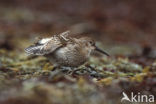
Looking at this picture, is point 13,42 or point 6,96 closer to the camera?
point 6,96

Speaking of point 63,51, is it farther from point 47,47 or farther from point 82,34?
point 82,34

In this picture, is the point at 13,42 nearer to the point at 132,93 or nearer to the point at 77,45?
the point at 77,45

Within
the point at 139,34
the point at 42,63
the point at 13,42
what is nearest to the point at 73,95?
the point at 42,63

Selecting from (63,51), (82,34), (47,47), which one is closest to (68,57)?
(63,51)

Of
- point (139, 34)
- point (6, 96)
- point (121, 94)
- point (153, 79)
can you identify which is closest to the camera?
point (6, 96)

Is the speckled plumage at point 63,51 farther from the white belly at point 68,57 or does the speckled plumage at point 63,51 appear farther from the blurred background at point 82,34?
the blurred background at point 82,34

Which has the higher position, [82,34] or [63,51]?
[82,34]

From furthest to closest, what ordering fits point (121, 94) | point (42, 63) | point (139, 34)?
point (139, 34), point (42, 63), point (121, 94)

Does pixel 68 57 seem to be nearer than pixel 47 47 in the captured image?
Yes
